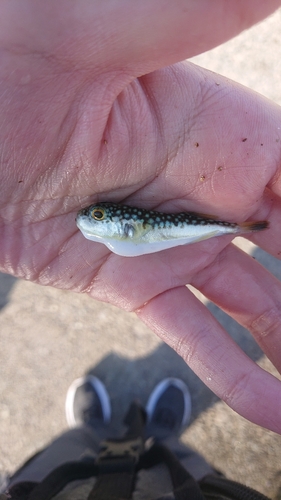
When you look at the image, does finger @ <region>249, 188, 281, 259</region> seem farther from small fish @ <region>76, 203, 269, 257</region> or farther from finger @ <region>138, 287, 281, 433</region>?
finger @ <region>138, 287, 281, 433</region>

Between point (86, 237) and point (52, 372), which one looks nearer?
point (86, 237)

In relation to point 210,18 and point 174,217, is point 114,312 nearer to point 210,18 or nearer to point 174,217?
point 174,217

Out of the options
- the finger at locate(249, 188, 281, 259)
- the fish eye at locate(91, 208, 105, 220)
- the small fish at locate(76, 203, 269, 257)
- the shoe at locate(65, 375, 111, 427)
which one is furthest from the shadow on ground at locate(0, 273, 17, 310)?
→ the finger at locate(249, 188, 281, 259)

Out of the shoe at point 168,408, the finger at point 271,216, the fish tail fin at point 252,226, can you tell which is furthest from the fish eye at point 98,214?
the shoe at point 168,408

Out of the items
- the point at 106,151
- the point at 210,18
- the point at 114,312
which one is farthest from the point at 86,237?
the point at 114,312

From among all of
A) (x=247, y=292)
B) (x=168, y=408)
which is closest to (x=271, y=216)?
(x=247, y=292)

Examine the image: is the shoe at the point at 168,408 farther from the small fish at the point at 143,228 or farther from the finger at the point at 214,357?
the small fish at the point at 143,228

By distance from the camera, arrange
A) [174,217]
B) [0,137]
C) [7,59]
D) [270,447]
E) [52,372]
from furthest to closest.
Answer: [52,372]
[270,447]
[174,217]
[0,137]
[7,59]
